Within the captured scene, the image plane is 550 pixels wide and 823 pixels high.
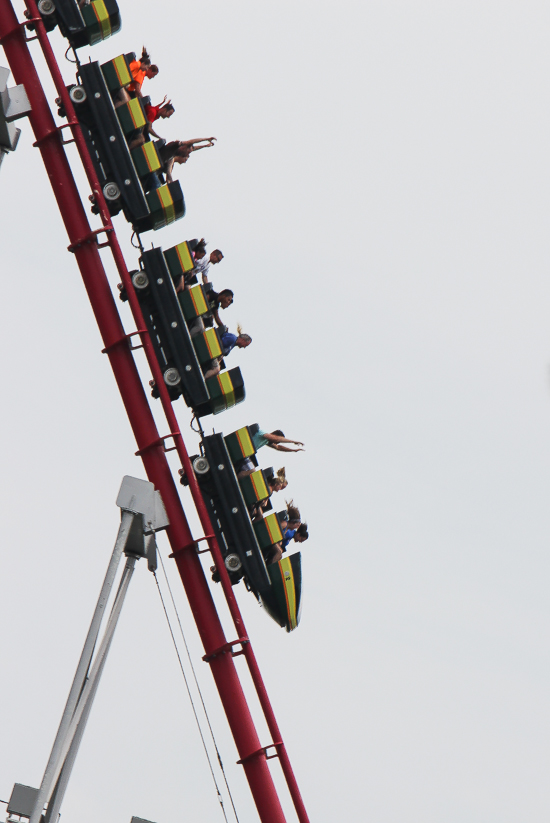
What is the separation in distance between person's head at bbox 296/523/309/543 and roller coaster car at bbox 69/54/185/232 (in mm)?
3643

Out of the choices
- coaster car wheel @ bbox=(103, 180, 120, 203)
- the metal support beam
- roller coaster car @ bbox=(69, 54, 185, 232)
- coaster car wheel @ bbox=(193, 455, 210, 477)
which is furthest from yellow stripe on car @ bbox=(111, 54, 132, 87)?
the metal support beam

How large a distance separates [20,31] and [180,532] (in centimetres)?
564

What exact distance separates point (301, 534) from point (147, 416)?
7.11 feet

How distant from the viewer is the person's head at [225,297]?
1292 centimetres

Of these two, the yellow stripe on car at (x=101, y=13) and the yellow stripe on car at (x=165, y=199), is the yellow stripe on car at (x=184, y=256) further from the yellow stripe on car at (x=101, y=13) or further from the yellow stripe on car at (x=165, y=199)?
the yellow stripe on car at (x=101, y=13)

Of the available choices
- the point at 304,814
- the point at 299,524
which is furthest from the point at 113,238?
the point at 304,814

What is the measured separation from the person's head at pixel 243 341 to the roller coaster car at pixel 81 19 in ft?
11.9

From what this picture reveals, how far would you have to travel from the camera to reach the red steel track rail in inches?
480

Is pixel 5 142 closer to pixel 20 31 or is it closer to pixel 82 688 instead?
pixel 20 31

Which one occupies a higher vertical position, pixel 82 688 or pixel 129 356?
pixel 129 356

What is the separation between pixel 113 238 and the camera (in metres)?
12.5

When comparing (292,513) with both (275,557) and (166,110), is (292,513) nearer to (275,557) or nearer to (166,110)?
(275,557)

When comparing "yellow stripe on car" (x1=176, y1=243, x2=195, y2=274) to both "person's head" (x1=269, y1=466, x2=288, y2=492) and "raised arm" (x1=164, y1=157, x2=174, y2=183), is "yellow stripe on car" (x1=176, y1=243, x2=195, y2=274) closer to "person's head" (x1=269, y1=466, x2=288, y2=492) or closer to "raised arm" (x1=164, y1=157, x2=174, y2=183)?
"raised arm" (x1=164, y1=157, x2=174, y2=183)

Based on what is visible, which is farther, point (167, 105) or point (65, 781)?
point (167, 105)
